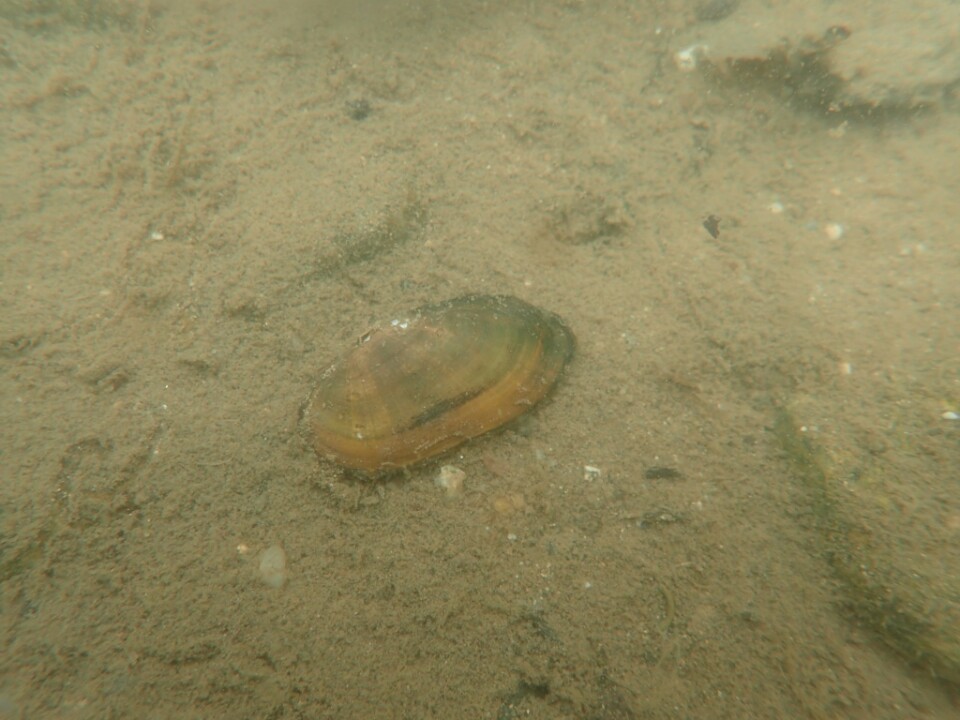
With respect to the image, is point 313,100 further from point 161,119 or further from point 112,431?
point 112,431

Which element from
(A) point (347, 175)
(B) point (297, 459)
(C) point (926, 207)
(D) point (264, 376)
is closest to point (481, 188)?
(A) point (347, 175)

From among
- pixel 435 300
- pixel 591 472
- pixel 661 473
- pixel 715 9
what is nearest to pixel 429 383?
pixel 435 300

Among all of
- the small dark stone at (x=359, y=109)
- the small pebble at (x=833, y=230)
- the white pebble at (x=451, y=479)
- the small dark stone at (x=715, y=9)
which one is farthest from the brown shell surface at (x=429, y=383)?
the small dark stone at (x=715, y=9)

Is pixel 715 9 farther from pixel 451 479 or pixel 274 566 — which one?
pixel 274 566

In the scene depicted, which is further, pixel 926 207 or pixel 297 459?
pixel 926 207

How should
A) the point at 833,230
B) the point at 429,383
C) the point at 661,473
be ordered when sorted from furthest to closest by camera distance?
the point at 833,230, the point at 429,383, the point at 661,473

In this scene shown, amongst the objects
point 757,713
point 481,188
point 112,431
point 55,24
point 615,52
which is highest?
point 55,24
